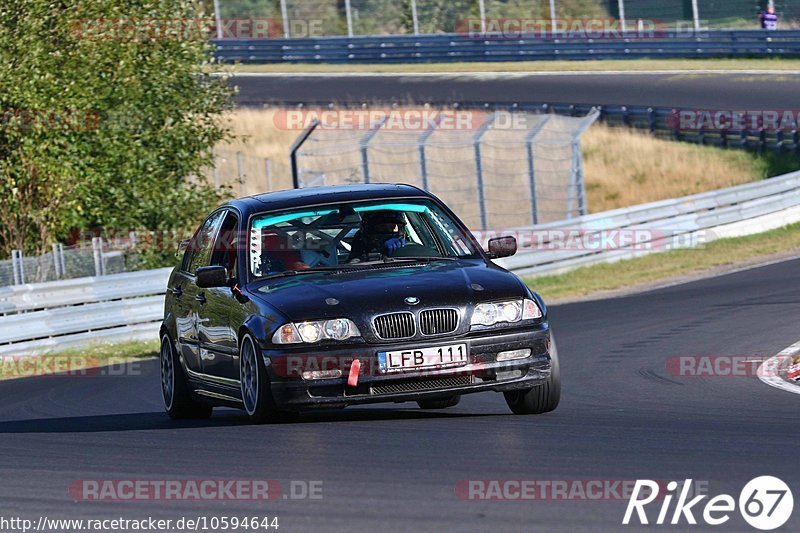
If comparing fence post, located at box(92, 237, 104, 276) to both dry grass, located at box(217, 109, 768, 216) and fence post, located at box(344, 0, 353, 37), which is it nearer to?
dry grass, located at box(217, 109, 768, 216)

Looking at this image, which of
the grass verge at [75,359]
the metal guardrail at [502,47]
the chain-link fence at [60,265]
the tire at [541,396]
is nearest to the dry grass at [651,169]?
the metal guardrail at [502,47]

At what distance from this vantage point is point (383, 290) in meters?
8.92

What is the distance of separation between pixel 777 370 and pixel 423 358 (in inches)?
174

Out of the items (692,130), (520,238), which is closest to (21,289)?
(520,238)

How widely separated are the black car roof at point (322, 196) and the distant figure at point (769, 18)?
3456 cm

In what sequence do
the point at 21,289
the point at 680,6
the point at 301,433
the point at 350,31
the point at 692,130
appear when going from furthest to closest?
the point at 350,31, the point at 680,6, the point at 692,130, the point at 21,289, the point at 301,433

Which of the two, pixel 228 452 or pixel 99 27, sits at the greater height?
pixel 99 27

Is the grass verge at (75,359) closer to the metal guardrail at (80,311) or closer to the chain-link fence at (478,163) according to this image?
the metal guardrail at (80,311)

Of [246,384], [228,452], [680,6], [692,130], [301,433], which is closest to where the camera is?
[228,452]

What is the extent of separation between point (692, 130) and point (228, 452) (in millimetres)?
28599

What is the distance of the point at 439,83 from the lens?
145ft

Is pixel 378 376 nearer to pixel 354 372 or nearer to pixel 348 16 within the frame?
pixel 354 372

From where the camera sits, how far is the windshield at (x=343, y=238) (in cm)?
973

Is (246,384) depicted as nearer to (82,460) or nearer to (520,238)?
(82,460)
